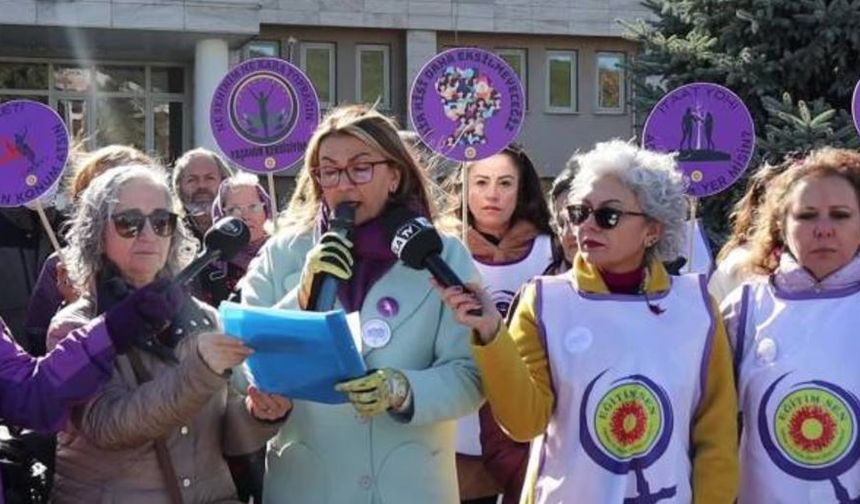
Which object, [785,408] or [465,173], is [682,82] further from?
[785,408]

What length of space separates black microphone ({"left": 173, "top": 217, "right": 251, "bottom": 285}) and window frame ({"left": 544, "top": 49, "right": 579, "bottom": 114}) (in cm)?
2597

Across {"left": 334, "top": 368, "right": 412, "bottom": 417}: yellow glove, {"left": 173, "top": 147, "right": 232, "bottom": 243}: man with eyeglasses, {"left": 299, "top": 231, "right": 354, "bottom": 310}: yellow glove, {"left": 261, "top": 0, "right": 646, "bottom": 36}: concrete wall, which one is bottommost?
{"left": 334, "top": 368, "right": 412, "bottom": 417}: yellow glove

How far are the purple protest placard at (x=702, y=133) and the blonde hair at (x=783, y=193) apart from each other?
10.2 ft

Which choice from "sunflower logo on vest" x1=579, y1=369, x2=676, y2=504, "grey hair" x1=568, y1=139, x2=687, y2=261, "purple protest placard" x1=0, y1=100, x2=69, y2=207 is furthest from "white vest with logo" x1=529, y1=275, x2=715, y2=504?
"purple protest placard" x1=0, y1=100, x2=69, y2=207

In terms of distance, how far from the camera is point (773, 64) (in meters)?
11.0

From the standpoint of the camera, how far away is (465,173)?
5.46 m

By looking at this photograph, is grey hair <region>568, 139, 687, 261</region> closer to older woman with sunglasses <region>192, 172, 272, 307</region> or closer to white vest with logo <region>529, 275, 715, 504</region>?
white vest with logo <region>529, 275, 715, 504</region>

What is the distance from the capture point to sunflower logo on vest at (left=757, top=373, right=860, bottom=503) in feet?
11.1

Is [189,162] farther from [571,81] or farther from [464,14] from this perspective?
[571,81]

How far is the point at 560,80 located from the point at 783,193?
84.1ft

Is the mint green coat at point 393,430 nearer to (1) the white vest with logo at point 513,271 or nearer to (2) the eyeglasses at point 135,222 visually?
(2) the eyeglasses at point 135,222

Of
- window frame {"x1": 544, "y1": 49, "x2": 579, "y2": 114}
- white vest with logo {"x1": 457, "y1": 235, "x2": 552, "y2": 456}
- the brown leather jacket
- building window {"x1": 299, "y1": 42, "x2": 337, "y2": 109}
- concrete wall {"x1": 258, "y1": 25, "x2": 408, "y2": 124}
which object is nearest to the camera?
the brown leather jacket

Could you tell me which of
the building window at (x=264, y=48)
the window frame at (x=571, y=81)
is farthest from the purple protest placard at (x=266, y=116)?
the window frame at (x=571, y=81)

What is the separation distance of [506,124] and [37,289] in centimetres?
225
